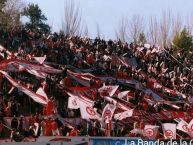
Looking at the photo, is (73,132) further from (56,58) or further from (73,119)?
(56,58)

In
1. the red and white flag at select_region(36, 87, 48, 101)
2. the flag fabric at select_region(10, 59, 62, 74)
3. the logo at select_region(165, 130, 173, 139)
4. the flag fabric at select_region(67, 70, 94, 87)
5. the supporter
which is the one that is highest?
the flag fabric at select_region(10, 59, 62, 74)

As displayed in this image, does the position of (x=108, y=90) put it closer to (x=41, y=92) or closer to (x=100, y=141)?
(x=41, y=92)

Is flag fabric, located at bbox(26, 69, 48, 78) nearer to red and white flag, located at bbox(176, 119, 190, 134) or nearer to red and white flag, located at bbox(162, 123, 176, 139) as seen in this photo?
red and white flag, located at bbox(176, 119, 190, 134)

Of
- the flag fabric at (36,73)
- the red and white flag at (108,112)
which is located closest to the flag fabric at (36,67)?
the flag fabric at (36,73)

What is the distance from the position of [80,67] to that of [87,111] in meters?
9.59

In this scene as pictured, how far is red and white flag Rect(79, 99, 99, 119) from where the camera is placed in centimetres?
2752

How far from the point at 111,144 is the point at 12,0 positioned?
195ft

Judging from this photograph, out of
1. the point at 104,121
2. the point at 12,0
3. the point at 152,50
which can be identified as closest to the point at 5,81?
the point at 104,121

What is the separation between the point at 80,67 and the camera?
3716 cm

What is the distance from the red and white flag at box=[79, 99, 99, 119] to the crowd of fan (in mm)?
579

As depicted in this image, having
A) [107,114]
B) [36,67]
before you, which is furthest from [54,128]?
[36,67]

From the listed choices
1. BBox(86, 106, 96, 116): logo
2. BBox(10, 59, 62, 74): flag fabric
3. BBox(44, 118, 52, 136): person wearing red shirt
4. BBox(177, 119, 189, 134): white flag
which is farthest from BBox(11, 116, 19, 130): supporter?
BBox(177, 119, 189, 134): white flag

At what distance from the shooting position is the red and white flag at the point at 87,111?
27.5m

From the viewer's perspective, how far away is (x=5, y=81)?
99.8 ft
